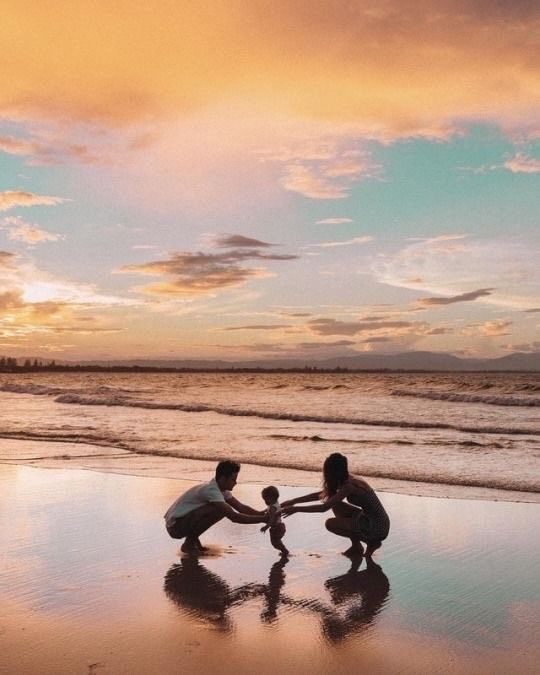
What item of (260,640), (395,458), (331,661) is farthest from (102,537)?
(395,458)

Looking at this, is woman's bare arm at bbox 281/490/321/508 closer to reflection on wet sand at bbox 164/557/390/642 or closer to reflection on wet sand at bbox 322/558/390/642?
reflection on wet sand at bbox 164/557/390/642

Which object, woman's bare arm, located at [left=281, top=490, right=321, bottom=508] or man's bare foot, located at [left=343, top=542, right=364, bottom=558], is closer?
man's bare foot, located at [left=343, top=542, right=364, bottom=558]

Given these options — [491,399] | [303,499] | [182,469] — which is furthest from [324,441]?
[491,399]

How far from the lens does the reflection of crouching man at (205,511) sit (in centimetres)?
757

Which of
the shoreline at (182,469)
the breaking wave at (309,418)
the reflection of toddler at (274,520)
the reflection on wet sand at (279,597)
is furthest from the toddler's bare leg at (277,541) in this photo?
the breaking wave at (309,418)

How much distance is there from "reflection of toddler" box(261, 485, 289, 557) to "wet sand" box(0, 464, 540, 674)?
0.18 meters

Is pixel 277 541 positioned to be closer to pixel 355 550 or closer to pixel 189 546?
pixel 355 550

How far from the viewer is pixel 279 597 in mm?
6004

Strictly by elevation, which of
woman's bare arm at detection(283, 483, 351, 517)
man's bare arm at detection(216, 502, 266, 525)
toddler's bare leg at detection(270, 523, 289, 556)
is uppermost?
woman's bare arm at detection(283, 483, 351, 517)

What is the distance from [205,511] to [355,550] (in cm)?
162

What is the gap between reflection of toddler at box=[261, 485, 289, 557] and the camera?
7398 mm

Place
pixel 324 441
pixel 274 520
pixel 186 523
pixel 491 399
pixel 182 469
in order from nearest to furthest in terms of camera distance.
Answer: pixel 274 520 < pixel 186 523 < pixel 182 469 < pixel 324 441 < pixel 491 399

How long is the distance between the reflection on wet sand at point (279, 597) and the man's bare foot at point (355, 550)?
0.42 meters

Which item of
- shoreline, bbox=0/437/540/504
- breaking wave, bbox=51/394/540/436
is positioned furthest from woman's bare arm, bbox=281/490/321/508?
breaking wave, bbox=51/394/540/436
